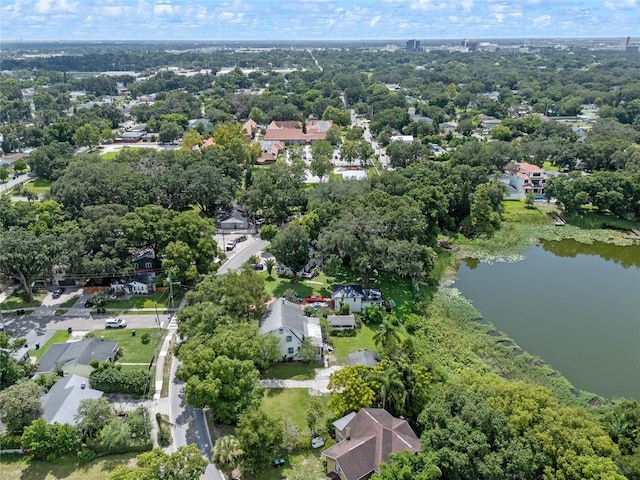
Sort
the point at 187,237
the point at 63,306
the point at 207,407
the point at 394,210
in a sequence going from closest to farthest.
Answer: the point at 207,407 < the point at 63,306 < the point at 187,237 < the point at 394,210

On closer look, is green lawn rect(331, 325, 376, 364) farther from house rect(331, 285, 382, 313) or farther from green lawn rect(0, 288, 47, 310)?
green lawn rect(0, 288, 47, 310)

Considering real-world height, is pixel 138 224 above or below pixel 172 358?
above

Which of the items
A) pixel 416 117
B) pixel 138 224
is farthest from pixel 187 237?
pixel 416 117

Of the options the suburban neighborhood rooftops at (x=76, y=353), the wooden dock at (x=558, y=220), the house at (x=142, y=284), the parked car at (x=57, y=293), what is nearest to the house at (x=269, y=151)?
the house at (x=142, y=284)

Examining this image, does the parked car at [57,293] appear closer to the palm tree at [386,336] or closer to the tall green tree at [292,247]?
the tall green tree at [292,247]

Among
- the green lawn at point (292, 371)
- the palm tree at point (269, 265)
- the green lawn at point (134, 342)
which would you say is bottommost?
the green lawn at point (292, 371)

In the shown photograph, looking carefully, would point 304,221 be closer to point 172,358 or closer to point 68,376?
point 172,358
